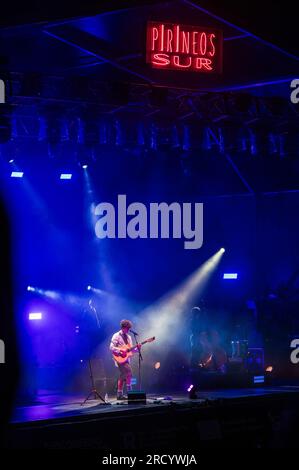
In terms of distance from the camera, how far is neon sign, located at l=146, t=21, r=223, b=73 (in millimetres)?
9961

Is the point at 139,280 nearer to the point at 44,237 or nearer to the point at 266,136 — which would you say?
the point at 44,237

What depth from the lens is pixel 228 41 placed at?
34.0 feet

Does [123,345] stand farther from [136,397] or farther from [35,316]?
[35,316]

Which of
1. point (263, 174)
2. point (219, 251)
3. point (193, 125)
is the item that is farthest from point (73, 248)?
point (193, 125)

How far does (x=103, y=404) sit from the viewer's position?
10703 millimetres

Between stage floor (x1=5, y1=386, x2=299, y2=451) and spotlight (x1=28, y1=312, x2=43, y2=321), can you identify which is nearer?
stage floor (x1=5, y1=386, x2=299, y2=451)
